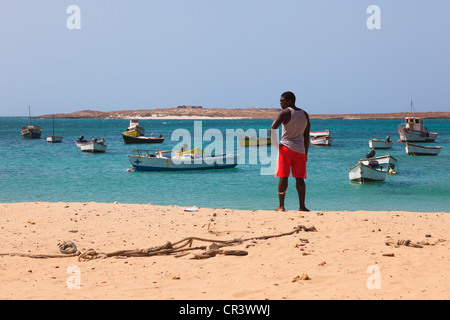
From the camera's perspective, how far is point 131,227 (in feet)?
27.5

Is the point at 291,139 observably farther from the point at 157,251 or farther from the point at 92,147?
the point at 92,147

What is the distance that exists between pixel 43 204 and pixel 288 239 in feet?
22.5

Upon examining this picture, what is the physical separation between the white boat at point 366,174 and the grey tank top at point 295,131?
12.5m

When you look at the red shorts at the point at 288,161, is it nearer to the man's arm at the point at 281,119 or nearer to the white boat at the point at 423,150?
the man's arm at the point at 281,119

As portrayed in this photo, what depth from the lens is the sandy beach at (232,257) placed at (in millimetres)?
4934

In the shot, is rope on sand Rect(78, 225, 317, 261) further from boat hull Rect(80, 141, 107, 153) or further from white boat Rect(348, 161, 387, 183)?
boat hull Rect(80, 141, 107, 153)

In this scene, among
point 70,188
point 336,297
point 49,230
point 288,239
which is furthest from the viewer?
point 70,188

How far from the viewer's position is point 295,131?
349 inches

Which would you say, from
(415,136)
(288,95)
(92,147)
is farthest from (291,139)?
(415,136)

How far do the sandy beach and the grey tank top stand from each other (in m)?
1.32

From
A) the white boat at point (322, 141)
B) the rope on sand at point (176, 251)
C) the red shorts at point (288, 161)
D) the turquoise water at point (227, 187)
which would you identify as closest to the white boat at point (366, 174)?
the turquoise water at point (227, 187)

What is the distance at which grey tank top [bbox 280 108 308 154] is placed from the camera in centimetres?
874

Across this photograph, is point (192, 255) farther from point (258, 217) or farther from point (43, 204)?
point (43, 204)
